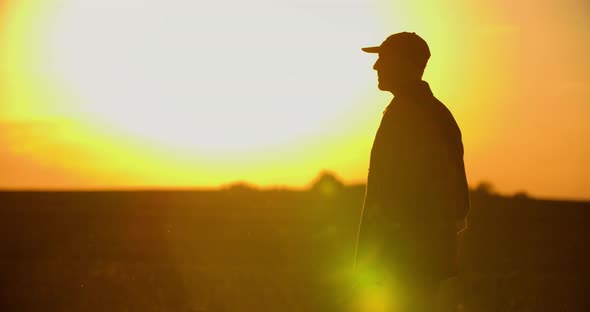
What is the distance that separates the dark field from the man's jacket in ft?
1.56

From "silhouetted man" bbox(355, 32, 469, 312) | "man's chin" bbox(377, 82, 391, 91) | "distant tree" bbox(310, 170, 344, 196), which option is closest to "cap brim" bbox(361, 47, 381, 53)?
"man's chin" bbox(377, 82, 391, 91)

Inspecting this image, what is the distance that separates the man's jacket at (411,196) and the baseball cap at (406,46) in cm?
37

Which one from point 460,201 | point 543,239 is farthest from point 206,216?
point 460,201

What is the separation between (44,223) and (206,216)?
601cm

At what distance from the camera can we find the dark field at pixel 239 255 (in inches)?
526

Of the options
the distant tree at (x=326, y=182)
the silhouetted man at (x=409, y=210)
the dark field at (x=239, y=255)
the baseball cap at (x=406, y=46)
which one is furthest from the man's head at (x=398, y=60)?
the distant tree at (x=326, y=182)

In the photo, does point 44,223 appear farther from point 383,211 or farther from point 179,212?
point 383,211

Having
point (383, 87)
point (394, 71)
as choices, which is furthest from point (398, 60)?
point (383, 87)

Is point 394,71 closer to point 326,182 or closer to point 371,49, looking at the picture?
point 371,49

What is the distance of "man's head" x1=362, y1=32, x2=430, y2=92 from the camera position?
7398 mm

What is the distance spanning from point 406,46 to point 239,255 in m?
15.0

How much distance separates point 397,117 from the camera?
7.15m

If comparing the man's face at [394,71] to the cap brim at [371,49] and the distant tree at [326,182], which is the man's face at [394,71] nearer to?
the cap brim at [371,49]

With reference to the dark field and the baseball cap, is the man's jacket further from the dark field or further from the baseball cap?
the dark field
